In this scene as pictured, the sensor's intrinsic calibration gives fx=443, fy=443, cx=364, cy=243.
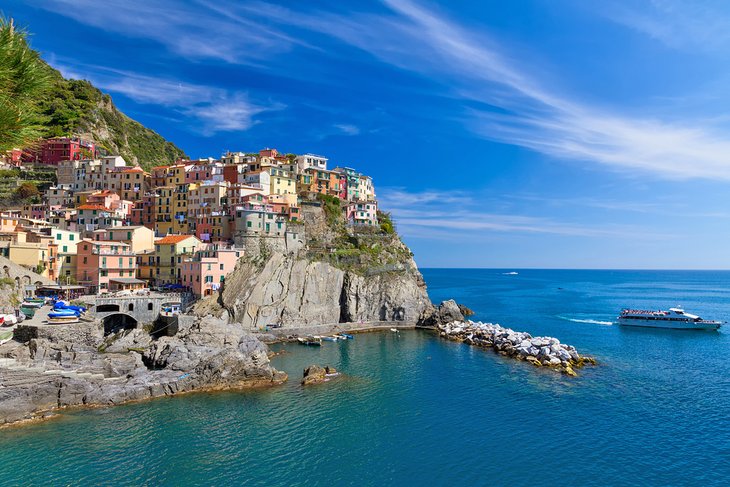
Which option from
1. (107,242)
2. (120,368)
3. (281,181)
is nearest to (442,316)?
(281,181)

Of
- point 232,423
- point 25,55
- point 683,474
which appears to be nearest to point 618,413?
point 683,474

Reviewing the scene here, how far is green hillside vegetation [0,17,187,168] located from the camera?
827 centimetres

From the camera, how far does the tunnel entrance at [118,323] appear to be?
172 ft

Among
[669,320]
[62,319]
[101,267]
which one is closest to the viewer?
[62,319]

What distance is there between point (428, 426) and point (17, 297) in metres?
45.3

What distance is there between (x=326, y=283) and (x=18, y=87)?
5980 centimetres

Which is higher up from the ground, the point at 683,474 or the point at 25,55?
the point at 25,55

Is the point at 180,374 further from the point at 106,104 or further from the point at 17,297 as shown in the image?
the point at 106,104

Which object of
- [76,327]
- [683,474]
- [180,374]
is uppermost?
[76,327]

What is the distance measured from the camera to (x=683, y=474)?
84.2 ft

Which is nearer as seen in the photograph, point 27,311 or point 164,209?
point 27,311

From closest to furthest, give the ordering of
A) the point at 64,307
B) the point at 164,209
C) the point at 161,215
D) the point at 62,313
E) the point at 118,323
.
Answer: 1. the point at 62,313
2. the point at 64,307
3. the point at 118,323
4. the point at 161,215
5. the point at 164,209

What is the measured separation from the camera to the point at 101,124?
352 ft

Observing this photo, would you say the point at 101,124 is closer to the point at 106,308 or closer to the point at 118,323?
the point at 118,323
